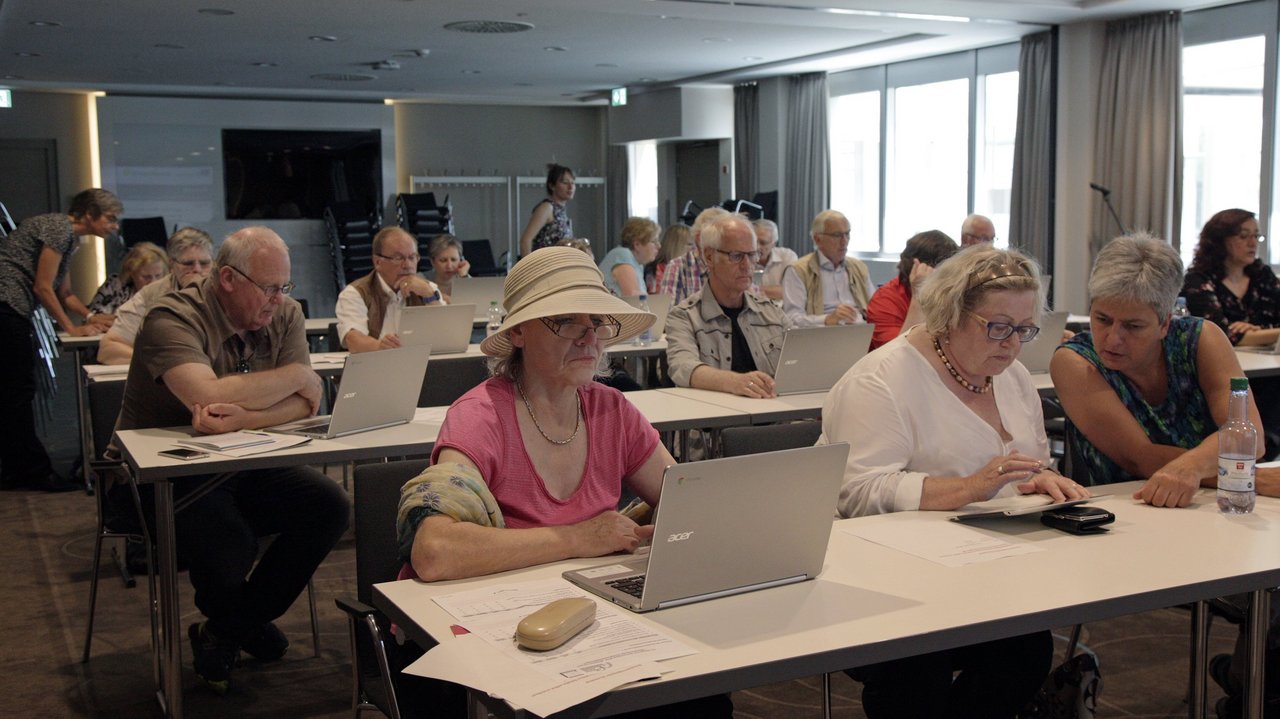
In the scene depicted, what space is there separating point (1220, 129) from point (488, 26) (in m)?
5.85

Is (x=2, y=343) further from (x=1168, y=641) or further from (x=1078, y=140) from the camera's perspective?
(x=1078, y=140)

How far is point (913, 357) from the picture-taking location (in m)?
2.56

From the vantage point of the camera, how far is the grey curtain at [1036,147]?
973 centimetres

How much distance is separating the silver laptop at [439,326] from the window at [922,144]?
257 inches

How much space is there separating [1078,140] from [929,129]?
7.31 ft

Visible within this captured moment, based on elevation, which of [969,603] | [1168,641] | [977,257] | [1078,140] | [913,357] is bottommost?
[1168,641]

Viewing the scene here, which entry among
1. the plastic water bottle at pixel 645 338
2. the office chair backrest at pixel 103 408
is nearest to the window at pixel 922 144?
the plastic water bottle at pixel 645 338

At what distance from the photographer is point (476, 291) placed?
655cm

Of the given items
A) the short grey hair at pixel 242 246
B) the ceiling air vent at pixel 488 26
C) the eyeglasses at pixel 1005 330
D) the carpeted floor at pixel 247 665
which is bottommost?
the carpeted floor at pixel 247 665

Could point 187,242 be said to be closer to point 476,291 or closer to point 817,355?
point 476,291

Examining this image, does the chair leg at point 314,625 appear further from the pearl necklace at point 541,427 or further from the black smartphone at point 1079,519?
the black smartphone at point 1079,519

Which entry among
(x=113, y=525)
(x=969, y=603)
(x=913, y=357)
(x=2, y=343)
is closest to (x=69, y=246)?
(x=2, y=343)

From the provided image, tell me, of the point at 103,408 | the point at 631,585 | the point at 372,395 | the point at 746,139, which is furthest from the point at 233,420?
the point at 746,139

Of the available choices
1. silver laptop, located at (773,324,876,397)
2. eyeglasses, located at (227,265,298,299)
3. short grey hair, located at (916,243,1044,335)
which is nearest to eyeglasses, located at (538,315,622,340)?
short grey hair, located at (916,243,1044,335)
